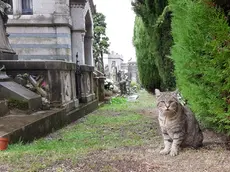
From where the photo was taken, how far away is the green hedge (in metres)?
14.6

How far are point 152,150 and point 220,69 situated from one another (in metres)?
1.31

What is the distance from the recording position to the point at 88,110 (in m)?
9.02

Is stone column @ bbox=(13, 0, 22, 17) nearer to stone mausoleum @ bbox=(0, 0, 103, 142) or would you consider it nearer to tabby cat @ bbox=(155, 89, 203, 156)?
stone mausoleum @ bbox=(0, 0, 103, 142)

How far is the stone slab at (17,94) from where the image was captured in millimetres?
5523

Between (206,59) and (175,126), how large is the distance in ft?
2.99

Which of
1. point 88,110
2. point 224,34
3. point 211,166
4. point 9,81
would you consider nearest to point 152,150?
point 211,166

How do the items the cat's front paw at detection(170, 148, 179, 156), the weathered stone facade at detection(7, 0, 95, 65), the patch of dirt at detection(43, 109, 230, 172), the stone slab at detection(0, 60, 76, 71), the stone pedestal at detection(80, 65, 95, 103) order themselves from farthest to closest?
the weathered stone facade at detection(7, 0, 95, 65), the stone pedestal at detection(80, 65, 95, 103), the stone slab at detection(0, 60, 76, 71), the cat's front paw at detection(170, 148, 179, 156), the patch of dirt at detection(43, 109, 230, 172)

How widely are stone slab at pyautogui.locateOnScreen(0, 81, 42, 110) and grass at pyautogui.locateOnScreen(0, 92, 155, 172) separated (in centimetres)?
76

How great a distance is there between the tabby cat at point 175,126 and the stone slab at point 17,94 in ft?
9.70

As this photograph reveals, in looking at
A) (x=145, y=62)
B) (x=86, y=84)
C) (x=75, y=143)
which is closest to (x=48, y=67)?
(x=75, y=143)

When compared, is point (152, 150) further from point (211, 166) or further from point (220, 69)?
point (220, 69)

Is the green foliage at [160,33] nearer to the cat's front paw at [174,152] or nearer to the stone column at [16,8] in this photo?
the cat's front paw at [174,152]

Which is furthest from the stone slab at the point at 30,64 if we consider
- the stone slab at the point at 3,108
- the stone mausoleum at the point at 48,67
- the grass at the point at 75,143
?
the grass at the point at 75,143

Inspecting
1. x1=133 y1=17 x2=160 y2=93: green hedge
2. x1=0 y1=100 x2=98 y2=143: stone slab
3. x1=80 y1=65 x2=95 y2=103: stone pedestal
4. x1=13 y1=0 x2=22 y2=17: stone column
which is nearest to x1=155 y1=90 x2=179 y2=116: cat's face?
x1=0 y1=100 x2=98 y2=143: stone slab
